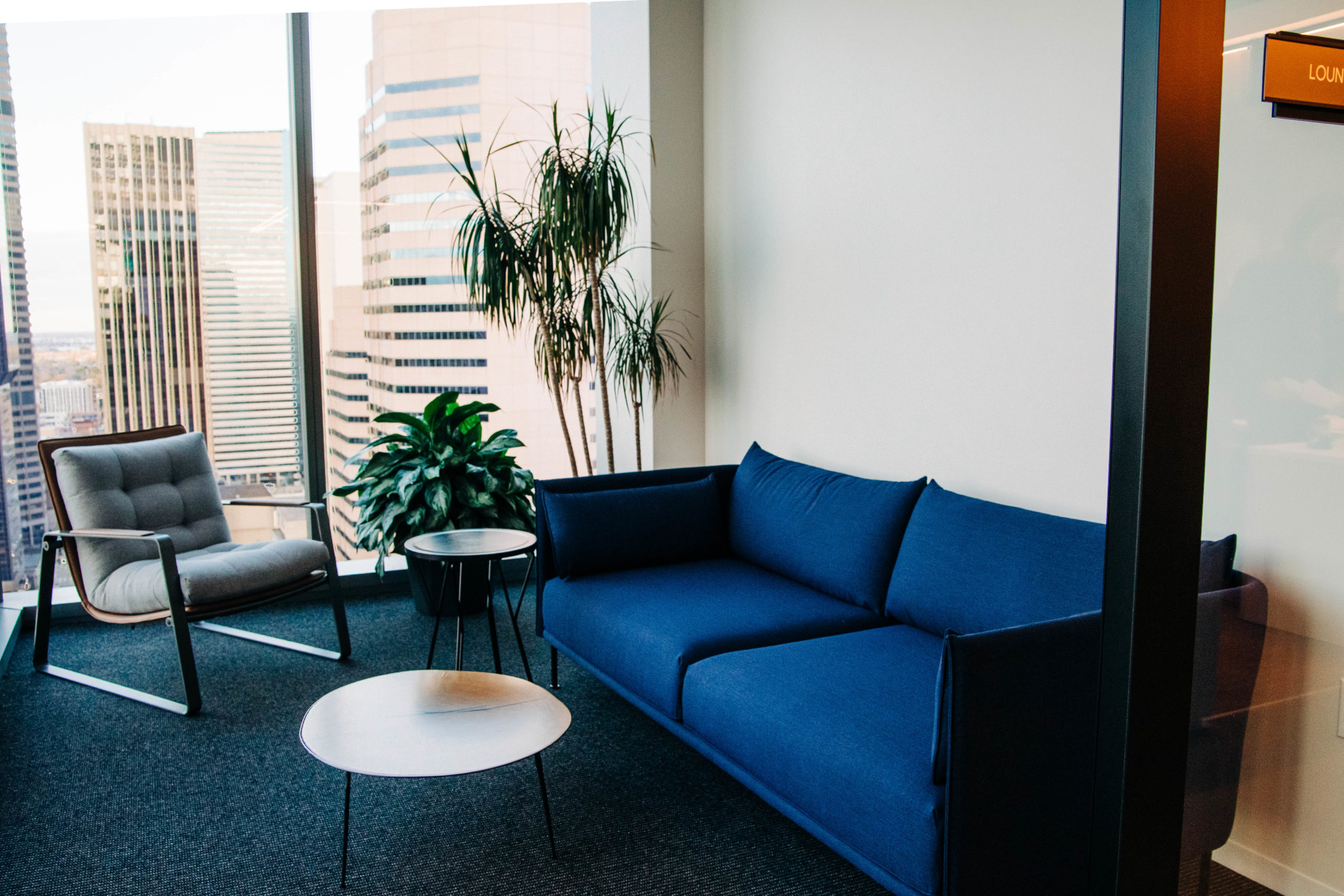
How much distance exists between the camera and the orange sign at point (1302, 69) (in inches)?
31.8

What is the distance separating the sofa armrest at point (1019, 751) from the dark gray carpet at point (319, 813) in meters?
0.49

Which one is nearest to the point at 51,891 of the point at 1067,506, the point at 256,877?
the point at 256,877

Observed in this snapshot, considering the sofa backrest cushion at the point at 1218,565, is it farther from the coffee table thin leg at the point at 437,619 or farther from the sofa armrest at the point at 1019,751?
the coffee table thin leg at the point at 437,619

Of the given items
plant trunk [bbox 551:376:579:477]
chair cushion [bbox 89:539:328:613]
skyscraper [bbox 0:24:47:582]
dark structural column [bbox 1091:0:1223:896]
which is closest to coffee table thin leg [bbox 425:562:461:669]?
chair cushion [bbox 89:539:328:613]

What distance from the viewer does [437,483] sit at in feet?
13.0

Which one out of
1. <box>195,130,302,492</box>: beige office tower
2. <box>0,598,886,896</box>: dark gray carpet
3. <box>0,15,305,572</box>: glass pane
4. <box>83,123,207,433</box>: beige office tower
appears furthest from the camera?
<box>195,130,302,492</box>: beige office tower

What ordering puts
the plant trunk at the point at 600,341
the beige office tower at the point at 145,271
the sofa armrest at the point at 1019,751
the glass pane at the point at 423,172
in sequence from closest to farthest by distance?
the sofa armrest at the point at 1019,751
the plant trunk at the point at 600,341
the beige office tower at the point at 145,271
the glass pane at the point at 423,172

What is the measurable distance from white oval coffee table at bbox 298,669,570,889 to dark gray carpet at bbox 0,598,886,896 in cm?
11

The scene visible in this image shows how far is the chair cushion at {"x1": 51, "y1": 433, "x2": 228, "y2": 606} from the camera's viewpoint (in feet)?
Answer: 11.0

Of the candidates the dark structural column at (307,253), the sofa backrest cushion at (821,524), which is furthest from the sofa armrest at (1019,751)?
the dark structural column at (307,253)

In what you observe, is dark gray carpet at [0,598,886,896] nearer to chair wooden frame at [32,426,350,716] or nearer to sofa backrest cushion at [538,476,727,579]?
chair wooden frame at [32,426,350,716]

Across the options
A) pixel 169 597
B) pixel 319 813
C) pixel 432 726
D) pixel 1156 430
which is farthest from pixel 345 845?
pixel 1156 430

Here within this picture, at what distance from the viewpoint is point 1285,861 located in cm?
87

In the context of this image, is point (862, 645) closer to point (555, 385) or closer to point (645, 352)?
point (645, 352)
